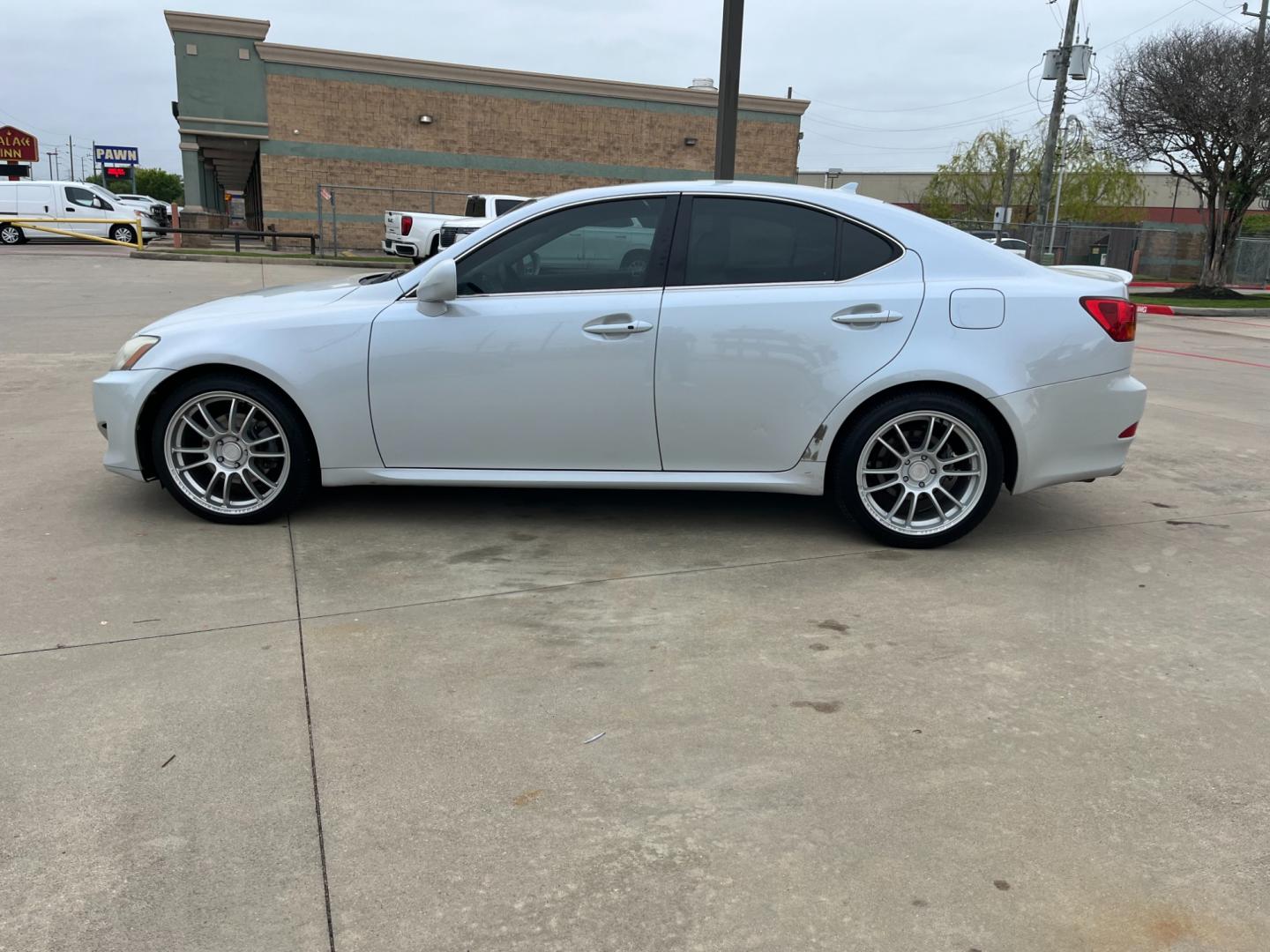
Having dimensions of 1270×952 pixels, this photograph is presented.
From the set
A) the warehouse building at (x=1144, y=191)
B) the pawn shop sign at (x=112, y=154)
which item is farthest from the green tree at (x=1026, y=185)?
the pawn shop sign at (x=112, y=154)

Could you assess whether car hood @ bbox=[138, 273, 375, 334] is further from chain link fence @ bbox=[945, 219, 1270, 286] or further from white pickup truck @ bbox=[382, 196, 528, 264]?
chain link fence @ bbox=[945, 219, 1270, 286]

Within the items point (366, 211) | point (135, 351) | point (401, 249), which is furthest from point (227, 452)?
point (366, 211)

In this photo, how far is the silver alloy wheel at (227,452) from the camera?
467cm

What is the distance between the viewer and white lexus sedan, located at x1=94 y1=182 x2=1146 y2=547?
177 inches

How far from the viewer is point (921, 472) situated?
15.2ft

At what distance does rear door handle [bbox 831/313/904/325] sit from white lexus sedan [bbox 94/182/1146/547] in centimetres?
1

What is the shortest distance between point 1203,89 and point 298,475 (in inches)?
1016

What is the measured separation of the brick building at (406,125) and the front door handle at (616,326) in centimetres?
2874

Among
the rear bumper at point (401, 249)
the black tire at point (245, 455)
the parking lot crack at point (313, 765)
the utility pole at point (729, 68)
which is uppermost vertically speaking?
the utility pole at point (729, 68)

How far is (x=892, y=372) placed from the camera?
4469mm

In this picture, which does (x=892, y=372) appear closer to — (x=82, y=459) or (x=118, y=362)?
(x=118, y=362)

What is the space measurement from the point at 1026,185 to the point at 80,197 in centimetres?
4097

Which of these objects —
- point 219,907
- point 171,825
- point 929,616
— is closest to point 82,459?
point 171,825

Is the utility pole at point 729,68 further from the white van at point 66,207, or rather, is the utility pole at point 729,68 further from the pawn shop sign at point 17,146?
the pawn shop sign at point 17,146
